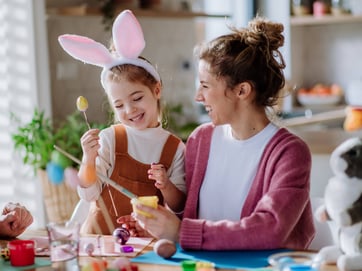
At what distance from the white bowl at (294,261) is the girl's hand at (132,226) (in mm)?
412

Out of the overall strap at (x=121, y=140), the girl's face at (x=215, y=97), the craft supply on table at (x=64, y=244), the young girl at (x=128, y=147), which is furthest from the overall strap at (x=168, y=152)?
the craft supply on table at (x=64, y=244)

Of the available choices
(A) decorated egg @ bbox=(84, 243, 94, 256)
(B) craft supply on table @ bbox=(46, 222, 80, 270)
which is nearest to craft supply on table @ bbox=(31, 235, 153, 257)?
(A) decorated egg @ bbox=(84, 243, 94, 256)

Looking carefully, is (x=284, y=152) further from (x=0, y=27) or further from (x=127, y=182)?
(x=0, y=27)

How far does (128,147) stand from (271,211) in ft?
1.76

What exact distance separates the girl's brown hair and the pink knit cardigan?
0.15 m

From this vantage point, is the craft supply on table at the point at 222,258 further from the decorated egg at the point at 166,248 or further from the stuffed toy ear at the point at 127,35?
the stuffed toy ear at the point at 127,35

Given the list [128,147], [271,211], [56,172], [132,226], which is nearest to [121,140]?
[128,147]

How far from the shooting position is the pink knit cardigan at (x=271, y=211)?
1.67m

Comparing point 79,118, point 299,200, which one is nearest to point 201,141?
point 299,200

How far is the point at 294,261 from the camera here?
154cm

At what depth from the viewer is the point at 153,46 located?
4891 millimetres

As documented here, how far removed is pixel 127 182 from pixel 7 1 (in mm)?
2116

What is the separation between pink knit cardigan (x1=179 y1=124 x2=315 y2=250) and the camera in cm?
167

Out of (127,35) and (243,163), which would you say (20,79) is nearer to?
A: (127,35)
